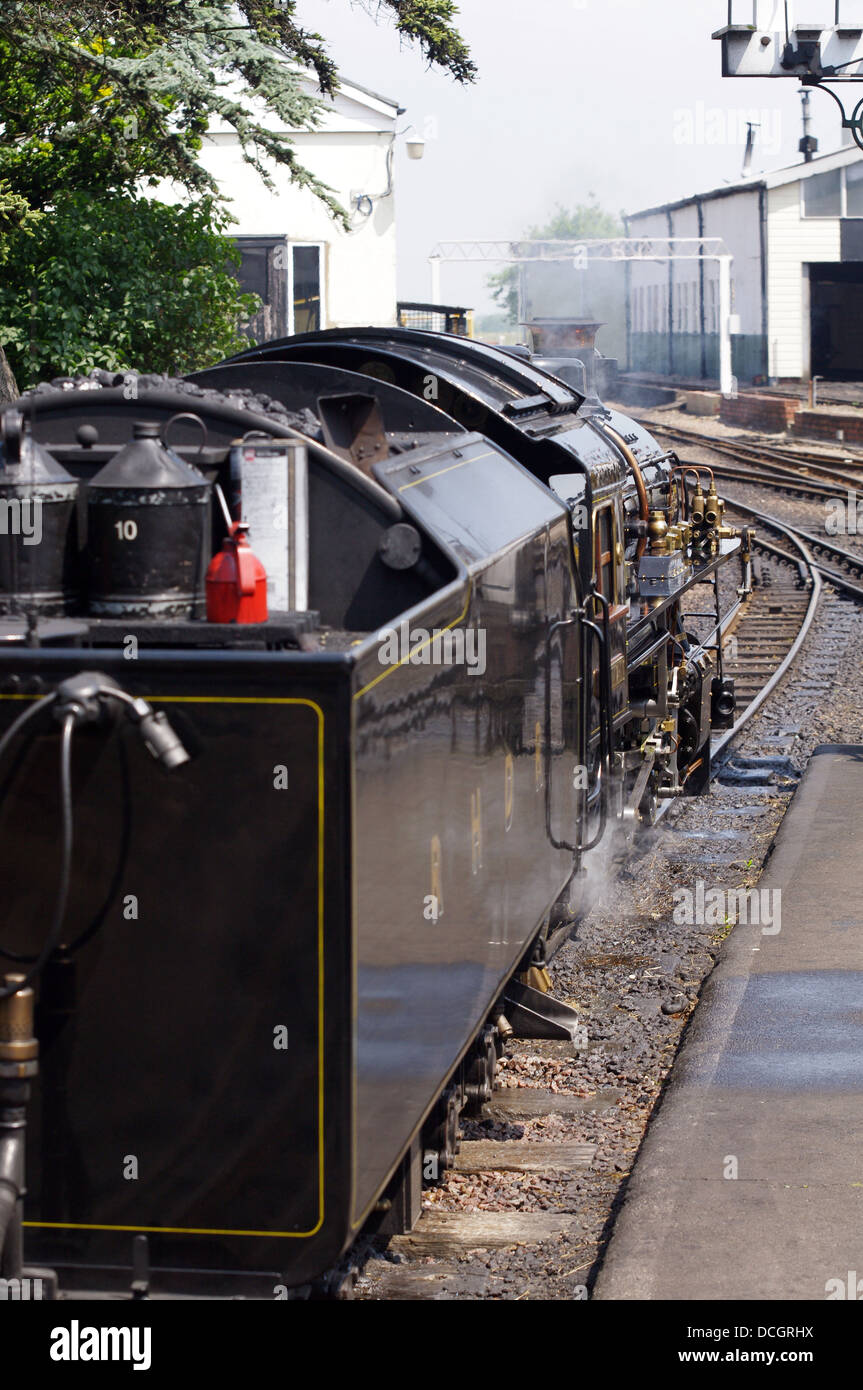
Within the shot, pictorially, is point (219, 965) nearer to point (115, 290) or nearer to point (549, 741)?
point (549, 741)

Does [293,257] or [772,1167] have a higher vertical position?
[293,257]

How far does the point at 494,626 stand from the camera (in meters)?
5.38

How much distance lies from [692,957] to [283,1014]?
5.61 m

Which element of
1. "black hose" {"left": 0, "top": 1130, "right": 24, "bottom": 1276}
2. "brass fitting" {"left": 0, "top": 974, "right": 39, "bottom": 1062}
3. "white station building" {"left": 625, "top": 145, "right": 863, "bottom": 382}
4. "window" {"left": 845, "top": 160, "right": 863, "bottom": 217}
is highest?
"window" {"left": 845, "top": 160, "right": 863, "bottom": 217}

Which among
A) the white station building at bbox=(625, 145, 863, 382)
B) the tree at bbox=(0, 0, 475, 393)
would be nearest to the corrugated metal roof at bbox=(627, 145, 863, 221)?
the white station building at bbox=(625, 145, 863, 382)

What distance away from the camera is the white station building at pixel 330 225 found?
3200cm

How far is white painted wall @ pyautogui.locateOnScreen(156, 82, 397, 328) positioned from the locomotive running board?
26150mm

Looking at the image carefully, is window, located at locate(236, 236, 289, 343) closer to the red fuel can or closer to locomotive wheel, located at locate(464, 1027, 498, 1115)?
locomotive wheel, located at locate(464, 1027, 498, 1115)

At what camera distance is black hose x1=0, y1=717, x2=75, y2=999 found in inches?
139

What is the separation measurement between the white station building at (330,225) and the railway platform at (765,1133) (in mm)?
25041

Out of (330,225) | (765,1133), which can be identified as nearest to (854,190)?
(330,225)

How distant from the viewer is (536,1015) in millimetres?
7348

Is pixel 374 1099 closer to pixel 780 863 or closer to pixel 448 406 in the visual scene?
pixel 448 406

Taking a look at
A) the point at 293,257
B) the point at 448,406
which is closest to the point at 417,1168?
the point at 448,406
